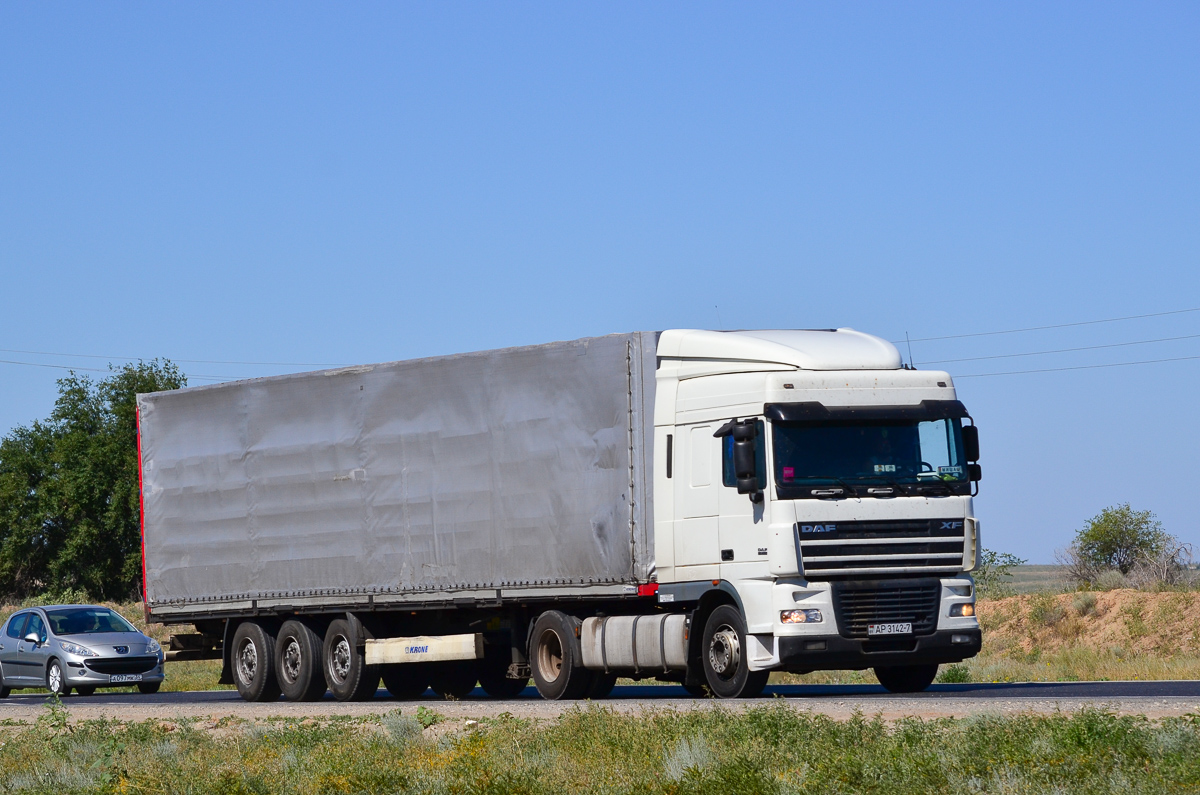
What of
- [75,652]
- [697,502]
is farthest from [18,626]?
[697,502]

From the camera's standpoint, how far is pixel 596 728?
40.5ft

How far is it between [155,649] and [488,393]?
10.9 meters

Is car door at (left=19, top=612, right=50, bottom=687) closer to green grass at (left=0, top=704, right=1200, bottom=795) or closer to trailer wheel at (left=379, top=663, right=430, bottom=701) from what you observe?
trailer wheel at (left=379, top=663, right=430, bottom=701)

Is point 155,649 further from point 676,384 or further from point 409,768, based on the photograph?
point 409,768

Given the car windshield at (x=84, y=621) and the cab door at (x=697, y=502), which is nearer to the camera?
the cab door at (x=697, y=502)

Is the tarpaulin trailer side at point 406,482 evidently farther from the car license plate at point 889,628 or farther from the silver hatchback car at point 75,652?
the silver hatchback car at point 75,652

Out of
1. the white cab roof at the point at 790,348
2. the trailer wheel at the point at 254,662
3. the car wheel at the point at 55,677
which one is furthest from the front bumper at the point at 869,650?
the car wheel at the point at 55,677

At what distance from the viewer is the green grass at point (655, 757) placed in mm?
9391

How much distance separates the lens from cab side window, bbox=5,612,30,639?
2704 cm

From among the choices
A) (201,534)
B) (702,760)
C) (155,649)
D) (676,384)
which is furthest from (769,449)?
(155,649)

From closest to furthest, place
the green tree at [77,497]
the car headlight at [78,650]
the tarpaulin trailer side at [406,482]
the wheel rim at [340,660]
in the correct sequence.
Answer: the tarpaulin trailer side at [406,482] < the wheel rim at [340,660] < the car headlight at [78,650] < the green tree at [77,497]

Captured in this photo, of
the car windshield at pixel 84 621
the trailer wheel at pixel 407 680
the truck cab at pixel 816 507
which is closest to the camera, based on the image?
the truck cab at pixel 816 507

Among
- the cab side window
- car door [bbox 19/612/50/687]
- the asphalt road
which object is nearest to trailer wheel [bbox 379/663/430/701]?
the asphalt road

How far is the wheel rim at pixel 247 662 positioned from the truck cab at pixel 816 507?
24.4 feet
